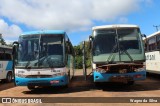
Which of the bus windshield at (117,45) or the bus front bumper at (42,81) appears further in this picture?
the bus windshield at (117,45)

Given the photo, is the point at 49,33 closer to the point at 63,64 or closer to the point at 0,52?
the point at 63,64

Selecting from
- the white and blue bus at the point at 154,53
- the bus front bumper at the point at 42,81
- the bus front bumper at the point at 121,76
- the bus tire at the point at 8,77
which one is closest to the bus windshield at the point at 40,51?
the bus front bumper at the point at 42,81

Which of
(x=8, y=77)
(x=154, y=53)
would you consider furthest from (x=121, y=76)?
(x=8, y=77)

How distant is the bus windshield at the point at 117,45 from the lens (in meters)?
16.9

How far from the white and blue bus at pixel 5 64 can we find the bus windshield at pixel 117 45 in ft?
31.2

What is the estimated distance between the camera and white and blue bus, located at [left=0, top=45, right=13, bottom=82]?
24673 millimetres

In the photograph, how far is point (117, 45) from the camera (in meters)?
17.2

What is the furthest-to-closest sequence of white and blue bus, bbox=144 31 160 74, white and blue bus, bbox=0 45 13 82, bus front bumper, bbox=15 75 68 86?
white and blue bus, bbox=0 45 13 82, white and blue bus, bbox=144 31 160 74, bus front bumper, bbox=15 75 68 86

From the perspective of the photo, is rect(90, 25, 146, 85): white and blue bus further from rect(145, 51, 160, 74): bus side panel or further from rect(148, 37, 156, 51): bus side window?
rect(148, 37, 156, 51): bus side window

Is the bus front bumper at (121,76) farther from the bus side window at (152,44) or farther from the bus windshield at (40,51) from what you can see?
the bus side window at (152,44)

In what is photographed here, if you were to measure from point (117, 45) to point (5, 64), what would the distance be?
1078 centimetres

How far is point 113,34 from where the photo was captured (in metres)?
17.6

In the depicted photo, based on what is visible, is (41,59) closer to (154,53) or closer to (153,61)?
(154,53)

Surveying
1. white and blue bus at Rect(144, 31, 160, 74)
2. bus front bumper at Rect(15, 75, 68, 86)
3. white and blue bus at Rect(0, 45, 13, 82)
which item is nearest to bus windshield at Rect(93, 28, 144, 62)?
bus front bumper at Rect(15, 75, 68, 86)
